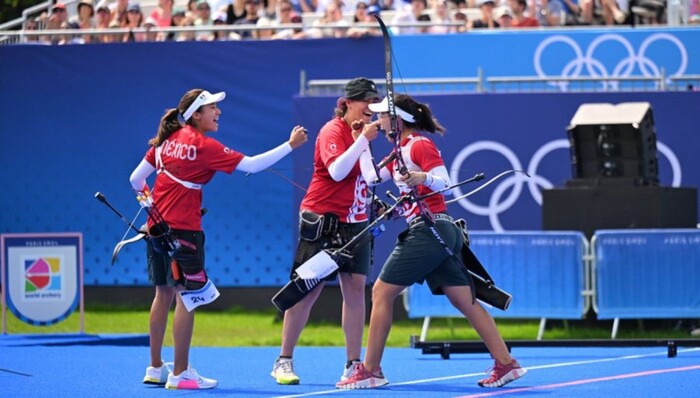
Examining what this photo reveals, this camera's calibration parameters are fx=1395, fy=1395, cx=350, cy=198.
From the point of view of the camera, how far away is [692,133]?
14.7 m

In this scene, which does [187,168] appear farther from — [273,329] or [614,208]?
[273,329]

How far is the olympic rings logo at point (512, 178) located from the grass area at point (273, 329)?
1.23 metres

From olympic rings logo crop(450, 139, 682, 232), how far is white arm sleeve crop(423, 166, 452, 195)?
5753 mm

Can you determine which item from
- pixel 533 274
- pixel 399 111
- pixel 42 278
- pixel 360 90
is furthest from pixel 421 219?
pixel 42 278

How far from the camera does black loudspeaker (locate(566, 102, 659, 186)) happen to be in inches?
537

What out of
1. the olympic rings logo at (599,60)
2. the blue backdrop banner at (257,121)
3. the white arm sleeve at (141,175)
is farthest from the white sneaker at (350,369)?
the olympic rings logo at (599,60)

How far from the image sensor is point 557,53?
15555 mm

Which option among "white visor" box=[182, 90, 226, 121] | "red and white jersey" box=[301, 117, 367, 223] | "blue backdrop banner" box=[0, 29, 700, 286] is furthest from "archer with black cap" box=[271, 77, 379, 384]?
"blue backdrop banner" box=[0, 29, 700, 286]

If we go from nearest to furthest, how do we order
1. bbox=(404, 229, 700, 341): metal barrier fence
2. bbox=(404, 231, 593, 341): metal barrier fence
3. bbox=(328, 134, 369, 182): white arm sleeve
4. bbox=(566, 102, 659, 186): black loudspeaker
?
bbox=(328, 134, 369, 182): white arm sleeve → bbox=(404, 229, 700, 341): metal barrier fence → bbox=(404, 231, 593, 341): metal barrier fence → bbox=(566, 102, 659, 186): black loudspeaker

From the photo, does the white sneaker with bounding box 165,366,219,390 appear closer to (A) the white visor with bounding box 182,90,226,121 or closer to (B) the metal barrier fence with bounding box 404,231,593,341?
(A) the white visor with bounding box 182,90,226,121

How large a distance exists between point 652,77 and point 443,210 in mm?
6165

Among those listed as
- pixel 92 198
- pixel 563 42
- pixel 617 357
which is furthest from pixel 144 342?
pixel 563 42

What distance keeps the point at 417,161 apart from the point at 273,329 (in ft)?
21.4

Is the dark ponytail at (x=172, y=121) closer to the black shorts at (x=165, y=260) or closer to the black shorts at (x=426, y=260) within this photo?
the black shorts at (x=165, y=260)
